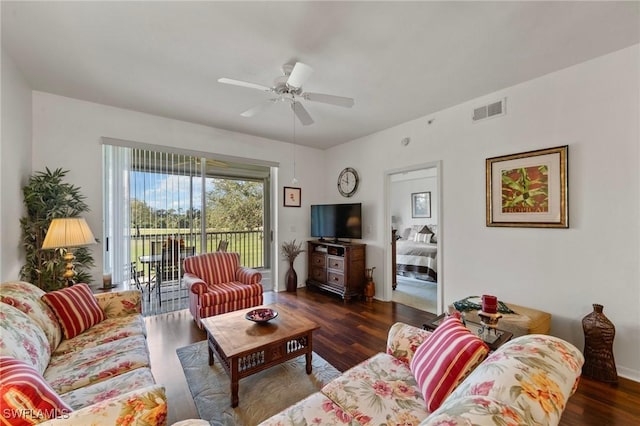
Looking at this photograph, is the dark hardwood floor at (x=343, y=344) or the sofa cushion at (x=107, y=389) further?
the dark hardwood floor at (x=343, y=344)

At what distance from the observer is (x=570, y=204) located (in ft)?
7.86

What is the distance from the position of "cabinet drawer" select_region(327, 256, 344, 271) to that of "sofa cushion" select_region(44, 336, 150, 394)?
2.80m

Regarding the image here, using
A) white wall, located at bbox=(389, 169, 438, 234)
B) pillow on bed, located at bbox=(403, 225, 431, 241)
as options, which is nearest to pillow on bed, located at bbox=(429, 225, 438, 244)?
pillow on bed, located at bbox=(403, 225, 431, 241)

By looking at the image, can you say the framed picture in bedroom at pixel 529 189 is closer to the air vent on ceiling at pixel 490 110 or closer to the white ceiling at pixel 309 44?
the air vent on ceiling at pixel 490 110

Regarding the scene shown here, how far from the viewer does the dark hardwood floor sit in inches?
70.0

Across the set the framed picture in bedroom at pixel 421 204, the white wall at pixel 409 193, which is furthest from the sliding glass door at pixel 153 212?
the framed picture in bedroom at pixel 421 204

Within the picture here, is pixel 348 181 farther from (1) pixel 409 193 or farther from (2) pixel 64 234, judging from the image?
(2) pixel 64 234

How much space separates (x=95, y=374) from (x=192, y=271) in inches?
75.6

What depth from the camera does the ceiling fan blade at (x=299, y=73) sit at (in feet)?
6.16

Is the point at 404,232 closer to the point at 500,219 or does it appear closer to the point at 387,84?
the point at 500,219

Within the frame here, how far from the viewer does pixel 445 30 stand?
190 cm

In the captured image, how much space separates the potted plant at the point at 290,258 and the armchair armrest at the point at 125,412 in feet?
12.1

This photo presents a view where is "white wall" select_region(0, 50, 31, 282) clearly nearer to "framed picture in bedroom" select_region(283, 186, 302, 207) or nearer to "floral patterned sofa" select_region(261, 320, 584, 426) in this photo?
"floral patterned sofa" select_region(261, 320, 584, 426)

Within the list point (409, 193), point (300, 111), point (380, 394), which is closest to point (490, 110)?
point (300, 111)
